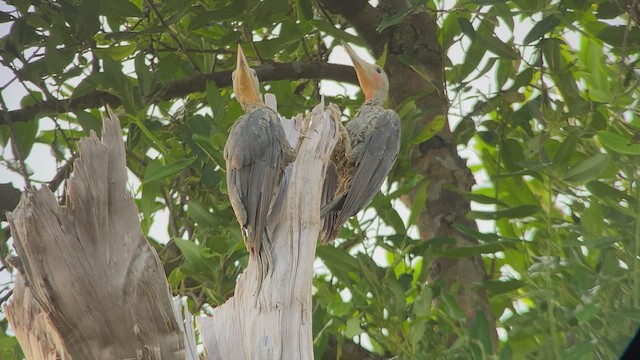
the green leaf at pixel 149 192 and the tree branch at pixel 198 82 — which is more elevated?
the tree branch at pixel 198 82

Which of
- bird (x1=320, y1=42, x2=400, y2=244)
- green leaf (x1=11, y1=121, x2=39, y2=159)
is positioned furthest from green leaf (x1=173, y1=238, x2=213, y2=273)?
green leaf (x1=11, y1=121, x2=39, y2=159)

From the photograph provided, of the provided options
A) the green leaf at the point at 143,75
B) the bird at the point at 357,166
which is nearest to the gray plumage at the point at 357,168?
the bird at the point at 357,166

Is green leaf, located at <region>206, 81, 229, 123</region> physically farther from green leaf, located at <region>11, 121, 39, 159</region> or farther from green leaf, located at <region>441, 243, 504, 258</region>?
green leaf, located at <region>441, 243, 504, 258</region>

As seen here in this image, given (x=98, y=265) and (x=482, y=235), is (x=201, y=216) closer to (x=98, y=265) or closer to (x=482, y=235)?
(x=482, y=235)

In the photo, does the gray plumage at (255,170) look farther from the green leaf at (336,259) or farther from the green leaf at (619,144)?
the green leaf at (619,144)

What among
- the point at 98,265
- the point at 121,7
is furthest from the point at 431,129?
the point at 98,265

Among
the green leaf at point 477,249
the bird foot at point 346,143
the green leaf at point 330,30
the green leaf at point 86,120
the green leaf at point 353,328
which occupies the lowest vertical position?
the green leaf at point 353,328

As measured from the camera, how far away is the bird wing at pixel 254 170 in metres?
1.45

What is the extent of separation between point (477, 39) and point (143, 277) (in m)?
1.09

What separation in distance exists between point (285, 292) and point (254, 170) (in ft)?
0.65

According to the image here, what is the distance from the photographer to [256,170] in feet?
4.84

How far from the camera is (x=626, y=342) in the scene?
1556 mm

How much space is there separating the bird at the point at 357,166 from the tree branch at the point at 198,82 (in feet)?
2.13

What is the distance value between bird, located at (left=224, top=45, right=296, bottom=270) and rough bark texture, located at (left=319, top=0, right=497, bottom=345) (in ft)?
3.00
